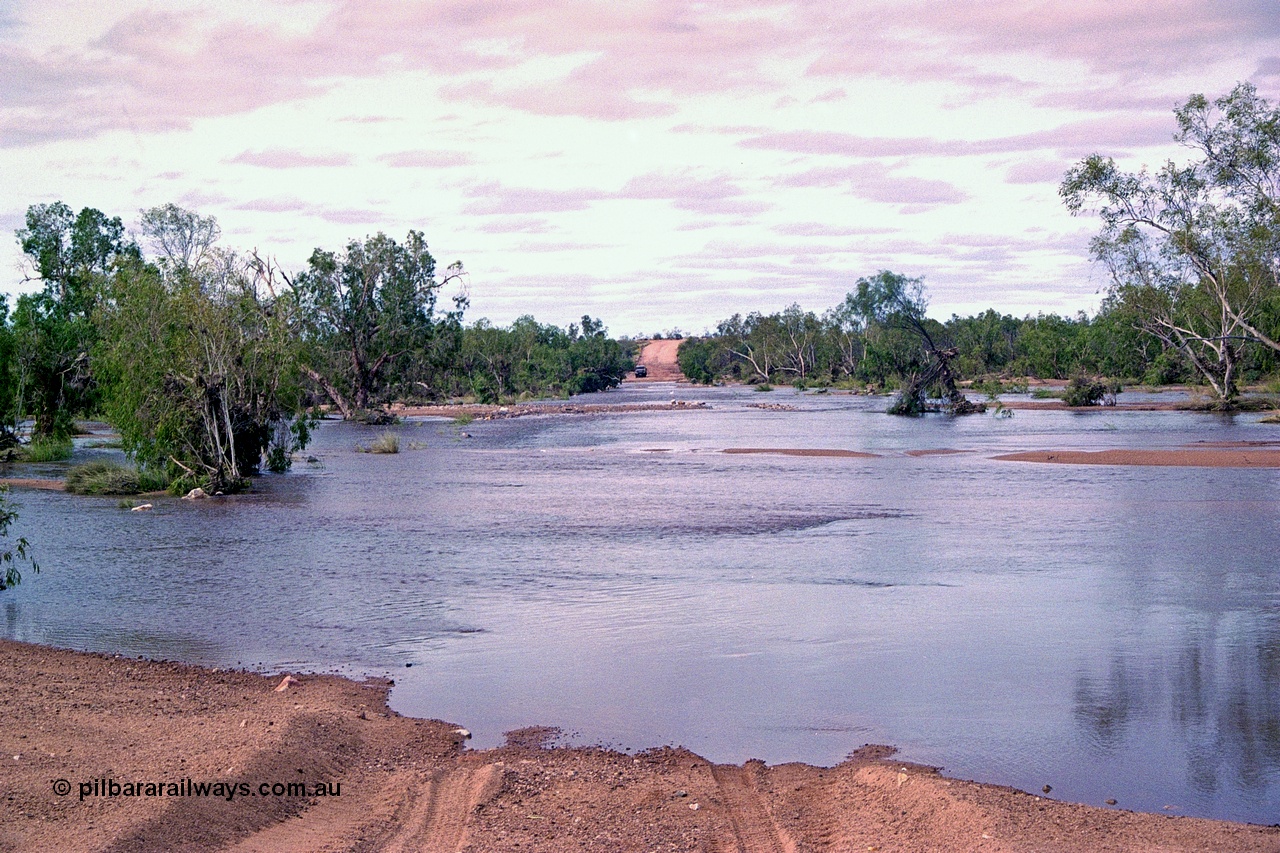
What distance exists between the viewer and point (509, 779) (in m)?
7.12

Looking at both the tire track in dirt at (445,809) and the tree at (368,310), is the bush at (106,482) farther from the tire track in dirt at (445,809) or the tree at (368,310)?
the tree at (368,310)

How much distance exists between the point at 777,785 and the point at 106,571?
38.6 ft

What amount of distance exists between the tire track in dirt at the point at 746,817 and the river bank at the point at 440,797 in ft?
0.05

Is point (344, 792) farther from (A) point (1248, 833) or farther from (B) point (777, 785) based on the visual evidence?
(A) point (1248, 833)

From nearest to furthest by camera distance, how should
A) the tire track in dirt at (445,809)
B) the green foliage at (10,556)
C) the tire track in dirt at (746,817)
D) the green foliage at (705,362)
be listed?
the tire track in dirt at (445,809)
the tire track in dirt at (746,817)
the green foliage at (10,556)
the green foliage at (705,362)

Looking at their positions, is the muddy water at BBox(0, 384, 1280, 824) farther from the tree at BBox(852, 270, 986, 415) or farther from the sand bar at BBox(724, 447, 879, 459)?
the tree at BBox(852, 270, 986, 415)

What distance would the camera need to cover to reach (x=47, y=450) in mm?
35344

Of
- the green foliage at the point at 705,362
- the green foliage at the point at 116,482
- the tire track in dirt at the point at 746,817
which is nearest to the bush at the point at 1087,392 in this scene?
the green foliage at the point at 116,482

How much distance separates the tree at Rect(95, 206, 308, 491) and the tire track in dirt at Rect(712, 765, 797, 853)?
2035 centimetres

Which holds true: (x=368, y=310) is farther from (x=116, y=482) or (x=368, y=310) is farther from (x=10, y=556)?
(x=10, y=556)

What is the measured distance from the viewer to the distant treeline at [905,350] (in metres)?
89.5

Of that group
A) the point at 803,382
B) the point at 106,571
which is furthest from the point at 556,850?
the point at 803,382

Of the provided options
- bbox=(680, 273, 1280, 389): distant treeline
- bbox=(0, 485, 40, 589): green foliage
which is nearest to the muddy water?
bbox=(0, 485, 40, 589): green foliage

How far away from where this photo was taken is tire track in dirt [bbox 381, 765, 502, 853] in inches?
238
